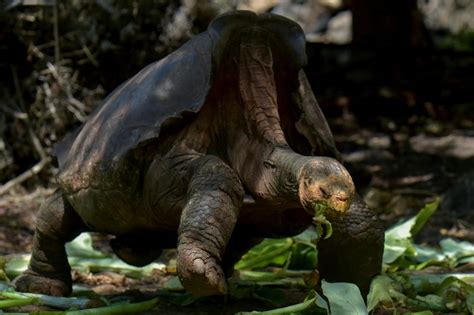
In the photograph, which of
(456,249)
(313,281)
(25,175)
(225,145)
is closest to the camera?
(225,145)

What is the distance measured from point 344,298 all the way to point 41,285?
1433 mm

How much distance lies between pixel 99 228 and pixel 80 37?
4.24m

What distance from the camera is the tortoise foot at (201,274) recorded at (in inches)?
126

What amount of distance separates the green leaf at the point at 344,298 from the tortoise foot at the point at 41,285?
1.31 meters

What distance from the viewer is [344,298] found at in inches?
141

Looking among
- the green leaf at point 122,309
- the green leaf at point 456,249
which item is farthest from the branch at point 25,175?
the green leaf at point 122,309

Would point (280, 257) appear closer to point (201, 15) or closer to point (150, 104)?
point (150, 104)

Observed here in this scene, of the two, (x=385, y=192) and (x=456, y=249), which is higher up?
(x=456, y=249)

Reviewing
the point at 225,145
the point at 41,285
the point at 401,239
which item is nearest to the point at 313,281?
the point at 225,145

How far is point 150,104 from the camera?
3834mm

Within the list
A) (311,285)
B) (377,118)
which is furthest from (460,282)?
(377,118)

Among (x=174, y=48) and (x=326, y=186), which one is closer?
(x=326, y=186)

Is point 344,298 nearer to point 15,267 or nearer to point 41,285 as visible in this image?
point 41,285

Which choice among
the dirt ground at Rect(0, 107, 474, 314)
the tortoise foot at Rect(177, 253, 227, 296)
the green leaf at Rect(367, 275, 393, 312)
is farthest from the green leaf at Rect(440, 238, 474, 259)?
the tortoise foot at Rect(177, 253, 227, 296)
